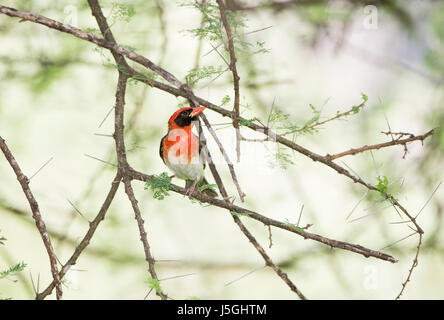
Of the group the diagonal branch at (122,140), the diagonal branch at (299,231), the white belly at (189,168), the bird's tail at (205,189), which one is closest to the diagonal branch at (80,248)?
the diagonal branch at (122,140)

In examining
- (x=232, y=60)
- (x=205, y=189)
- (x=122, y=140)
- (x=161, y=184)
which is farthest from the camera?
(x=205, y=189)

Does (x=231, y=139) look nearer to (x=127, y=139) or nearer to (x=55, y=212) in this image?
(x=127, y=139)

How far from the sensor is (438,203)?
8.76ft

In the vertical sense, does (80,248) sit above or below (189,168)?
below

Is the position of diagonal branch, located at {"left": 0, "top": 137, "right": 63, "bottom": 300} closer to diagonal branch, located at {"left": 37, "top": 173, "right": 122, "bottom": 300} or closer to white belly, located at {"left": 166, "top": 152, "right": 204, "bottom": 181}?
diagonal branch, located at {"left": 37, "top": 173, "right": 122, "bottom": 300}

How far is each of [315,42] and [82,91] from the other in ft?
3.96

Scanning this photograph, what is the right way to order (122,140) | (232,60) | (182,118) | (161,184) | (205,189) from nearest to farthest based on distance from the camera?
1. (232,60)
2. (161,184)
3. (122,140)
4. (205,189)
5. (182,118)

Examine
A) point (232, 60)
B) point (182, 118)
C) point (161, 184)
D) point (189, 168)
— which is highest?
point (182, 118)

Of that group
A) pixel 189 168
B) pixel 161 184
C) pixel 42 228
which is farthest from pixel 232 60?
pixel 189 168

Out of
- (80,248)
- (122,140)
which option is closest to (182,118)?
(122,140)

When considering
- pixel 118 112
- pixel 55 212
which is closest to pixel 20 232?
pixel 55 212

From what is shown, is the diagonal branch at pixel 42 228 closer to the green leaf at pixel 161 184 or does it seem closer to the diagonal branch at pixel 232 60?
the green leaf at pixel 161 184

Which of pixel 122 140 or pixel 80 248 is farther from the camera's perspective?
pixel 122 140

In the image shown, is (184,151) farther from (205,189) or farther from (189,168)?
(205,189)
